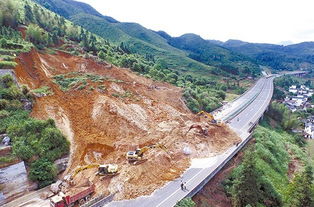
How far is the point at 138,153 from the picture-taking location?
32750 mm

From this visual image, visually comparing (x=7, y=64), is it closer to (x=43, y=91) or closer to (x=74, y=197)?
(x=43, y=91)

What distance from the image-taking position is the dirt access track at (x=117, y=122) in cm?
3009

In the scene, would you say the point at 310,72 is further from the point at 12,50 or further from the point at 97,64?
the point at 12,50

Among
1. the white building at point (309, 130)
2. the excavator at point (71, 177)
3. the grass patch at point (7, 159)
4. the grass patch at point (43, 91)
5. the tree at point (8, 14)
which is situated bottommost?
the white building at point (309, 130)

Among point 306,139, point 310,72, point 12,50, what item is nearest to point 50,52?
point 12,50

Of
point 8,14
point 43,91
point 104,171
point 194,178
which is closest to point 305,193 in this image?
point 194,178

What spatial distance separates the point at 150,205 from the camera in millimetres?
25203

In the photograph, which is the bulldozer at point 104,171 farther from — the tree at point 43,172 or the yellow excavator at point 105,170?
the tree at point 43,172

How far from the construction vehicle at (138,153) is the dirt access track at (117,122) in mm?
744

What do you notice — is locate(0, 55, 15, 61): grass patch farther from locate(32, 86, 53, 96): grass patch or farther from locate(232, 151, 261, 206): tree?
locate(232, 151, 261, 206): tree

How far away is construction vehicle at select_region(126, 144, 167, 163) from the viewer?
31.4m

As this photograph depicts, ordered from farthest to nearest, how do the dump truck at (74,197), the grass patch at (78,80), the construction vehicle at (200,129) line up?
the grass patch at (78,80) → the construction vehicle at (200,129) → the dump truck at (74,197)

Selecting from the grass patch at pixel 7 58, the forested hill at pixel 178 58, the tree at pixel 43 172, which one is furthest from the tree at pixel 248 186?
the forested hill at pixel 178 58

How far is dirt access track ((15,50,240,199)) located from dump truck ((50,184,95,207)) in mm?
1383
